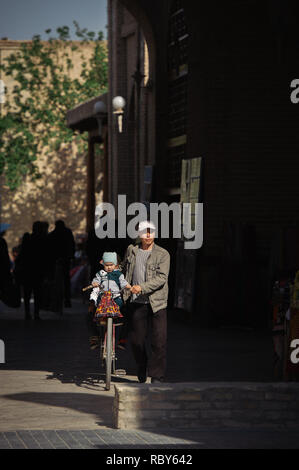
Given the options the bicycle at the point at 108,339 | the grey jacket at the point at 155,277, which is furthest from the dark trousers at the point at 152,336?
the bicycle at the point at 108,339

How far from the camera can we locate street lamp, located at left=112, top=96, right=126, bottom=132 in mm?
27797

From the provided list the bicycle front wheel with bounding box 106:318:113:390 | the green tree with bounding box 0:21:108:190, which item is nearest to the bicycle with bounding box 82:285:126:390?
the bicycle front wheel with bounding box 106:318:113:390

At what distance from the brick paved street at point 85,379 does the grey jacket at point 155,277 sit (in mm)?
926

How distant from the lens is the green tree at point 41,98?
4528 centimetres

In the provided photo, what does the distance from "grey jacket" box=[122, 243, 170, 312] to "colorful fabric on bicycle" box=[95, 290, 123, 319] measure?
139 millimetres

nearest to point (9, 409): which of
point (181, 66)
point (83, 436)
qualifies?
point (83, 436)

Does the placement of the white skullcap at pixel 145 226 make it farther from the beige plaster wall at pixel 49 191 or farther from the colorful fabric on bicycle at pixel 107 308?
the beige plaster wall at pixel 49 191

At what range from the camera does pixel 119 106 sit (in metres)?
27.9

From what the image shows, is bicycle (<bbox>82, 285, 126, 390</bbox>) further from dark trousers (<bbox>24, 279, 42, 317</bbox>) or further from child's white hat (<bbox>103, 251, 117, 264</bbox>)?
dark trousers (<bbox>24, 279, 42, 317</bbox>)

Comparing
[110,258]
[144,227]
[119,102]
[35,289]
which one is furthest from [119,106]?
[144,227]

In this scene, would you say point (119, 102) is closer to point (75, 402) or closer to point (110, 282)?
point (110, 282)

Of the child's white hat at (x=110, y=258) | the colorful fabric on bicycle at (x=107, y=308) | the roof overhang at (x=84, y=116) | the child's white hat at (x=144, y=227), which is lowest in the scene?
the colorful fabric on bicycle at (x=107, y=308)

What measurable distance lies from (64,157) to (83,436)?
39.8 meters

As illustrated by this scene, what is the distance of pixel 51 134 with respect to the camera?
45.5 meters
